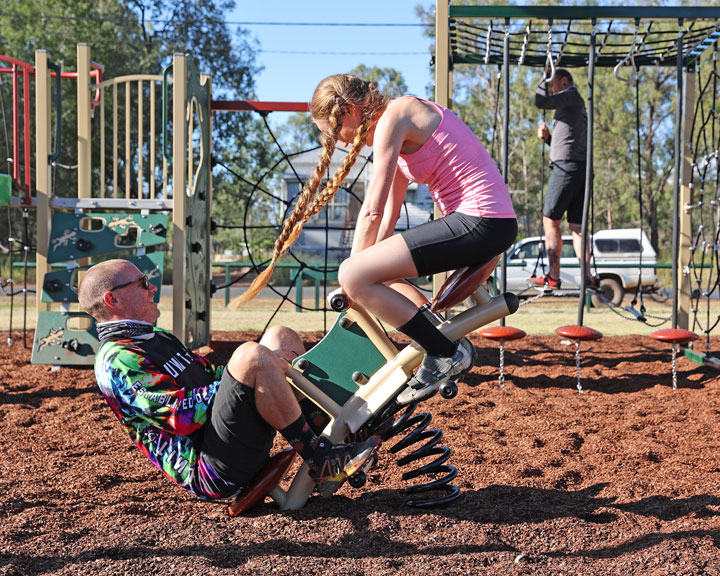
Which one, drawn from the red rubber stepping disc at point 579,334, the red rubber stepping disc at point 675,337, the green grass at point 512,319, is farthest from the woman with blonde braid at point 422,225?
the green grass at point 512,319

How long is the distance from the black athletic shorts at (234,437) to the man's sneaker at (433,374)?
513 millimetres

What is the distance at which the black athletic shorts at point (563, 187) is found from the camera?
5.88 metres

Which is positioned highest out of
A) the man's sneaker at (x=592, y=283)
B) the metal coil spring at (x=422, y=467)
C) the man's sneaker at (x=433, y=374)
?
the man's sneaker at (x=592, y=283)

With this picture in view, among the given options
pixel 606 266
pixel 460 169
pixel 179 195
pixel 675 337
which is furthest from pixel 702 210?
pixel 606 266

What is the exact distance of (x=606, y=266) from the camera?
1407 cm

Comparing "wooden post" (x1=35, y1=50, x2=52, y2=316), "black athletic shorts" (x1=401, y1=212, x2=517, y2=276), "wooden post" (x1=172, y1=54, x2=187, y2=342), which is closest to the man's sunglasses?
"black athletic shorts" (x1=401, y1=212, x2=517, y2=276)

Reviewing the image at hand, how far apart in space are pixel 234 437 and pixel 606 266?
12795 millimetres

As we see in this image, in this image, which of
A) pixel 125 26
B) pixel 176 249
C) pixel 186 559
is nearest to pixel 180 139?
pixel 176 249

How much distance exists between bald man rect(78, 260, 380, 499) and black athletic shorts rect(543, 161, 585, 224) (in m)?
3.96

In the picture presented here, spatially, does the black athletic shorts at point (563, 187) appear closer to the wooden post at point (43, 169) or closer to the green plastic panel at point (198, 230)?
the green plastic panel at point (198, 230)

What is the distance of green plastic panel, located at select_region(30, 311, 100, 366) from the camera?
5516mm

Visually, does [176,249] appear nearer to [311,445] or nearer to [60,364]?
[60,364]

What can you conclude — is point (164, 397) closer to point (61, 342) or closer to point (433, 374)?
point (433, 374)

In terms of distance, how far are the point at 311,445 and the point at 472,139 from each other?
1218 millimetres
